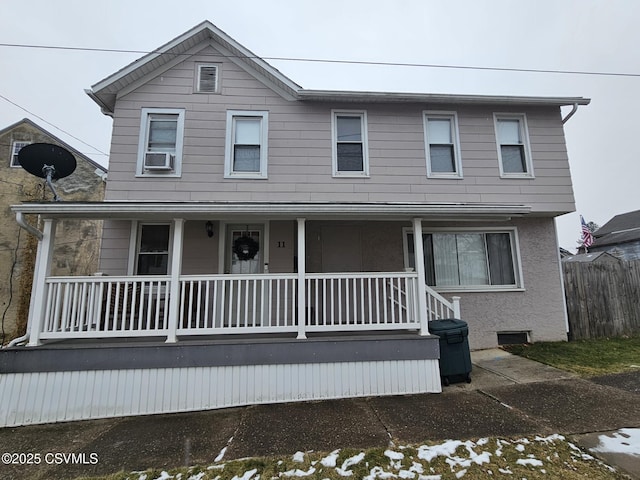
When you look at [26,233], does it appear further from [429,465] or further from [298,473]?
[429,465]

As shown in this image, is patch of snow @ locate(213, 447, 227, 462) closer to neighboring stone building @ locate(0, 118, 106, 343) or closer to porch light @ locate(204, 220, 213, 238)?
porch light @ locate(204, 220, 213, 238)

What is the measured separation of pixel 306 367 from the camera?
4.64 meters

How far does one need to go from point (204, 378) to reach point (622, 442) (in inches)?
193

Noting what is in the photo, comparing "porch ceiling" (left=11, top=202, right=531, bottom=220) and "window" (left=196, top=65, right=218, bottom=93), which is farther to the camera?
"window" (left=196, top=65, right=218, bottom=93)

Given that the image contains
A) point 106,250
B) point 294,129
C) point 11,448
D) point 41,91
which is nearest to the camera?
point 11,448

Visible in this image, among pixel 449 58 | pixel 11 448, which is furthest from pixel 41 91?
pixel 449 58

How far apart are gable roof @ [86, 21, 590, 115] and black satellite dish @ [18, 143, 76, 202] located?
1614mm

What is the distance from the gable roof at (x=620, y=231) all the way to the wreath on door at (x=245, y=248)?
25.3 metres

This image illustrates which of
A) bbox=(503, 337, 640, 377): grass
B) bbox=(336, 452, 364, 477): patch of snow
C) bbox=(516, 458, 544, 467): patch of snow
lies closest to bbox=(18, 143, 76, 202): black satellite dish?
bbox=(336, 452, 364, 477): patch of snow

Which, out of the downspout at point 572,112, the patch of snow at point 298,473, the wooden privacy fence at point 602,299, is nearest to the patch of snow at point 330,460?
the patch of snow at point 298,473

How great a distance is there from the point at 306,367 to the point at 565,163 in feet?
24.7

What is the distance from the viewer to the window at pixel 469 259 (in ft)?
24.0

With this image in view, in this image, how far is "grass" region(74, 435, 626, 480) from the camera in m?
2.70

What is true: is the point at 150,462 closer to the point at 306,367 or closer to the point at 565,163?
the point at 306,367
